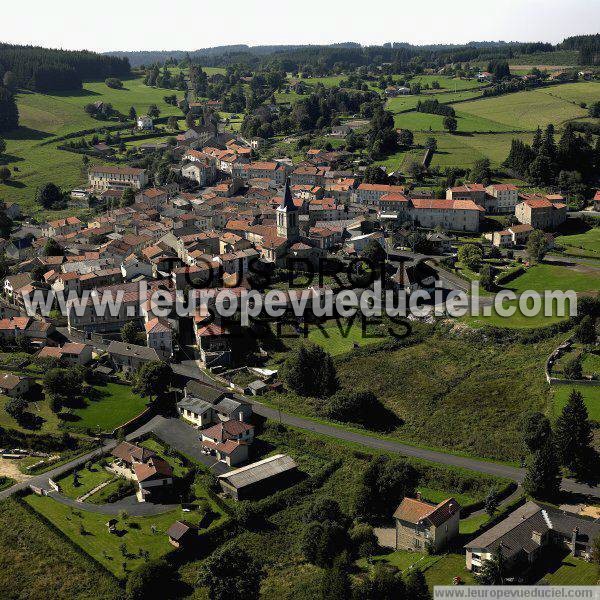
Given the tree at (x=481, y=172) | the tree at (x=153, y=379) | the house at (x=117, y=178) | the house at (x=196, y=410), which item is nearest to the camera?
the house at (x=196, y=410)

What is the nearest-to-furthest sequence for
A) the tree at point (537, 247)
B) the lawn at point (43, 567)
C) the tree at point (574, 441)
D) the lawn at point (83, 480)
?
the lawn at point (43, 567) → the tree at point (574, 441) → the lawn at point (83, 480) → the tree at point (537, 247)

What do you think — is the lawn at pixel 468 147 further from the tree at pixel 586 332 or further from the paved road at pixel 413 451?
the paved road at pixel 413 451

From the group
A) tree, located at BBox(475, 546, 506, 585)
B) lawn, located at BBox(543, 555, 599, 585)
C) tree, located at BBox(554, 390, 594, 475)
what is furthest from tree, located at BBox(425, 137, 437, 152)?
tree, located at BBox(475, 546, 506, 585)

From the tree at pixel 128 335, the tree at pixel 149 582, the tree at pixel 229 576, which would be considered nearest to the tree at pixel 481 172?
the tree at pixel 128 335

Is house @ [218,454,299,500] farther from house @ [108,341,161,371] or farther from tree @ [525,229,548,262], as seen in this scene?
tree @ [525,229,548,262]

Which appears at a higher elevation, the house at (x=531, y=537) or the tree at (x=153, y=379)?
the tree at (x=153, y=379)

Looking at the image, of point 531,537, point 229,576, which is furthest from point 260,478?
point 531,537

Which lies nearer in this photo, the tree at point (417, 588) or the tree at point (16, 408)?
the tree at point (417, 588)

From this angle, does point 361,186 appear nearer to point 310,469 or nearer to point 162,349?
point 162,349

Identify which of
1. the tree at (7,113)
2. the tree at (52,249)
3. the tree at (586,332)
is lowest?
the tree at (586,332)
